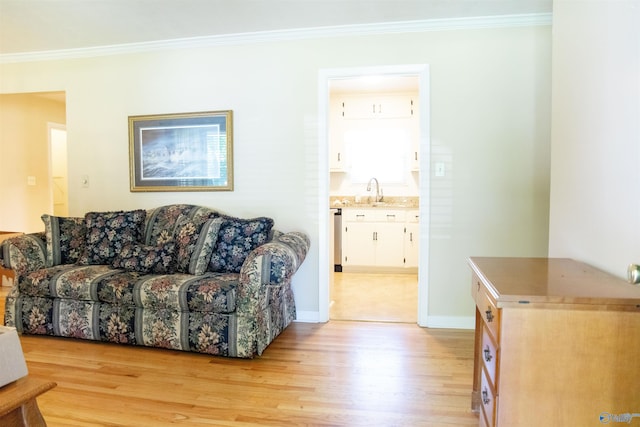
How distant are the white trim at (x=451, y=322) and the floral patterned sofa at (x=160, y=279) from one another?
1132 millimetres

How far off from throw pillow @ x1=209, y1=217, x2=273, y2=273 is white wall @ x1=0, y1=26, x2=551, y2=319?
44 centimetres

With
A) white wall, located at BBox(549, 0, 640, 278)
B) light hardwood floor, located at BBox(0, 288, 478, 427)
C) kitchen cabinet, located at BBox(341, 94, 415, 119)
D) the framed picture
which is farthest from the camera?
kitchen cabinet, located at BBox(341, 94, 415, 119)

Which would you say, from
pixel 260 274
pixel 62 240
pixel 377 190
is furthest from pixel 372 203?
pixel 62 240

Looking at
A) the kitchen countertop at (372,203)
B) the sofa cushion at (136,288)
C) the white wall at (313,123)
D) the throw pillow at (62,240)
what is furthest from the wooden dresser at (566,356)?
the kitchen countertop at (372,203)

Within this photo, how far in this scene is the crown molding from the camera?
115 inches

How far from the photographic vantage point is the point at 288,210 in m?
3.32

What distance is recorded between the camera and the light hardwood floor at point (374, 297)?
346cm

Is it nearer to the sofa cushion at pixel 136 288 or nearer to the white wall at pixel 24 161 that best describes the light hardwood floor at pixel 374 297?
→ the sofa cushion at pixel 136 288

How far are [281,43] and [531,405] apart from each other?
3.02 m

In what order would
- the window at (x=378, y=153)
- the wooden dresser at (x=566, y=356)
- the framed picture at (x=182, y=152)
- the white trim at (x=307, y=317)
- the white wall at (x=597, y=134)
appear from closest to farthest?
the wooden dresser at (x=566, y=356) < the white wall at (x=597, y=134) < the white trim at (x=307, y=317) < the framed picture at (x=182, y=152) < the window at (x=378, y=153)

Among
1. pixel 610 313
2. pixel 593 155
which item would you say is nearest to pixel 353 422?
pixel 610 313

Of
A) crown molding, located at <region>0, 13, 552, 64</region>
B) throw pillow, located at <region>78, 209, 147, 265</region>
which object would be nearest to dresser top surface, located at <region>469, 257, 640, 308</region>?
crown molding, located at <region>0, 13, 552, 64</region>

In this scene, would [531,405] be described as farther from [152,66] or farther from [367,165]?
[367,165]

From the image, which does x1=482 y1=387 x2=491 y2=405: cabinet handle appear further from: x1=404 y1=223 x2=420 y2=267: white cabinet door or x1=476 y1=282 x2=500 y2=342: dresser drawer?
x1=404 y1=223 x2=420 y2=267: white cabinet door
